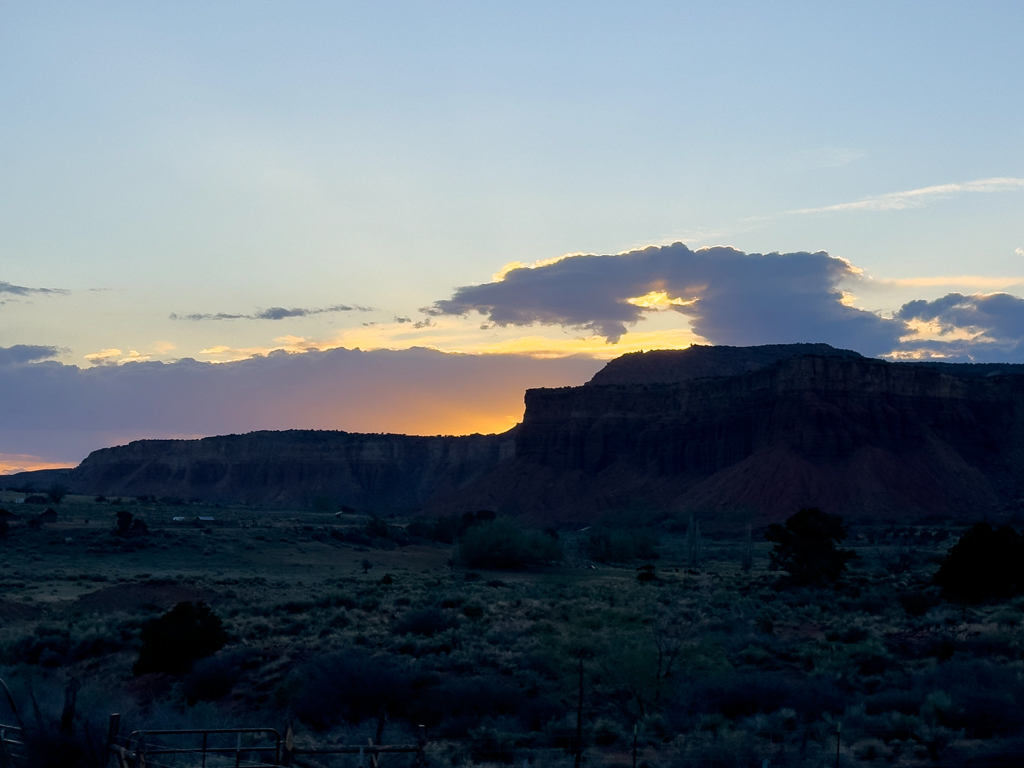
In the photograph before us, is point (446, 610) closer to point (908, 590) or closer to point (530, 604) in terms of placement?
point (530, 604)

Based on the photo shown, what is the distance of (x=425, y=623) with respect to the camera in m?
25.9

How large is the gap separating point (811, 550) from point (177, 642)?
25920mm

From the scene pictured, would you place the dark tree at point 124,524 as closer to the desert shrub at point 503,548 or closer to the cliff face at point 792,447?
the desert shrub at point 503,548

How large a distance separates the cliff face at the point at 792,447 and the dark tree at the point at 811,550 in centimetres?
4876

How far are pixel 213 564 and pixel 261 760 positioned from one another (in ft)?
142

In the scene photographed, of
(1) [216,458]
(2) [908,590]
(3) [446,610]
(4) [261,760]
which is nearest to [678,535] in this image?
(2) [908,590]

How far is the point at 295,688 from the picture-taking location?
1888cm

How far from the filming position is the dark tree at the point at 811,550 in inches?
1529

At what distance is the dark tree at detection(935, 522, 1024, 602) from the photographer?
3062 centimetres

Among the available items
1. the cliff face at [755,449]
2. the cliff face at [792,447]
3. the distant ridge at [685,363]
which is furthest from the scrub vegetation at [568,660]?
the distant ridge at [685,363]

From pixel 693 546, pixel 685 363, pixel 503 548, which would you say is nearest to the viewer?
pixel 503 548

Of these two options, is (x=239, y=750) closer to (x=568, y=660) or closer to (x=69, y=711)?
(x=69, y=711)

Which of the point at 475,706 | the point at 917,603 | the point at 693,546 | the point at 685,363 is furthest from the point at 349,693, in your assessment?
the point at 685,363

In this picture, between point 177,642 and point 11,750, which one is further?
point 177,642
